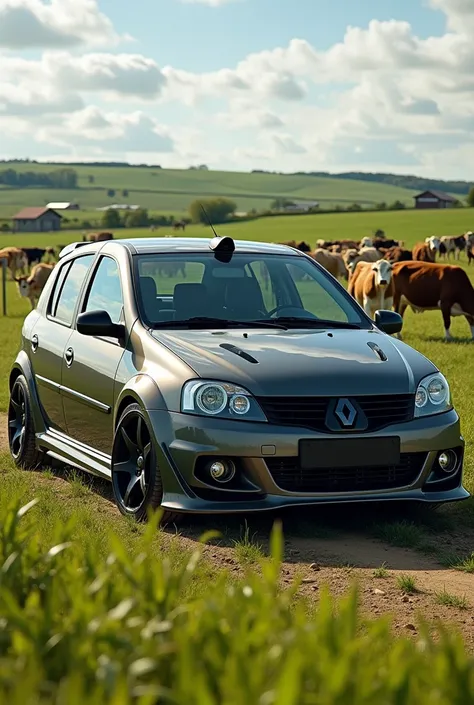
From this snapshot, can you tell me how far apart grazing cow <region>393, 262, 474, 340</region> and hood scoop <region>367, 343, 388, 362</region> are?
53.3 feet

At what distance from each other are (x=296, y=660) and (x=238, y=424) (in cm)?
480

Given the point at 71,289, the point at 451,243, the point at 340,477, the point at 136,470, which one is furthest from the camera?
the point at 451,243

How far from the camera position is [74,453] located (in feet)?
29.3

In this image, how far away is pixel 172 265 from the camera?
347 inches

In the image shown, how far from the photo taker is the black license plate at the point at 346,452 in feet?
24.0

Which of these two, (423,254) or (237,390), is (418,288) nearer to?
(237,390)

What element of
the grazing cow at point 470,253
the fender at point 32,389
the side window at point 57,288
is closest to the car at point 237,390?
the fender at point 32,389

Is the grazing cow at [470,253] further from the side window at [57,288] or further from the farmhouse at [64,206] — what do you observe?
the farmhouse at [64,206]

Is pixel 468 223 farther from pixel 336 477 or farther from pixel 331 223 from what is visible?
pixel 336 477

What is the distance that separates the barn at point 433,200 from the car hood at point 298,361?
167m

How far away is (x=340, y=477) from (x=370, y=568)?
75 centimetres

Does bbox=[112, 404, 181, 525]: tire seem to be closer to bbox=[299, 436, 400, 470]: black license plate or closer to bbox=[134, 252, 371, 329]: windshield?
bbox=[134, 252, 371, 329]: windshield

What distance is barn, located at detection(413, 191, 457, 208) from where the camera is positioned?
175312 millimetres

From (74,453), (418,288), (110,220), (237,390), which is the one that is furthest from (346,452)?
(110,220)
